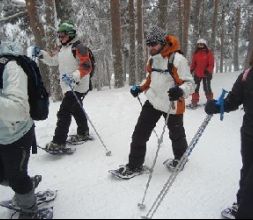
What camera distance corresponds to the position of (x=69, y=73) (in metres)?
6.89

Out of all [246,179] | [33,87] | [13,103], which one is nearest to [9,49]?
[33,87]

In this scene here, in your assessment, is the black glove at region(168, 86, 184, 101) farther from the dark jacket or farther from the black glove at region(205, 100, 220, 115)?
the dark jacket

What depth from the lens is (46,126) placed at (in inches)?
363

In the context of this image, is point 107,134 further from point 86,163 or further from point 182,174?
point 182,174

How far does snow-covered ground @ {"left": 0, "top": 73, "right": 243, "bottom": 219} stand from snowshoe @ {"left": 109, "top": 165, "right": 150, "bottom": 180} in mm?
89

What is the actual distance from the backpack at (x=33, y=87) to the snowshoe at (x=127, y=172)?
5.91 feet

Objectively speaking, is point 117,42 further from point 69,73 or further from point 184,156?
point 184,156

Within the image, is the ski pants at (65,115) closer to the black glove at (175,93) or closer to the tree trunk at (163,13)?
the black glove at (175,93)

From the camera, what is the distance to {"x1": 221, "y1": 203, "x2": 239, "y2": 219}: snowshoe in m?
4.51

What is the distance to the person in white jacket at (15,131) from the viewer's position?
12.5 ft

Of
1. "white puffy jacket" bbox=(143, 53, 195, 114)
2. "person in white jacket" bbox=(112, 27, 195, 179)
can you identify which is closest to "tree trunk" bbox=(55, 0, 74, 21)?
"person in white jacket" bbox=(112, 27, 195, 179)

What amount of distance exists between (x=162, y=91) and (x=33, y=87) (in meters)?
2.10

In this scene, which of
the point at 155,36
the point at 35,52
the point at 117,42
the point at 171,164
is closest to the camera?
the point at 155,36

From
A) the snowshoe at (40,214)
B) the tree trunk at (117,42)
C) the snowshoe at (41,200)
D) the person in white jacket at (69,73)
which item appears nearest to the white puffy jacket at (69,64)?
the person in white jacket at (69,73)
